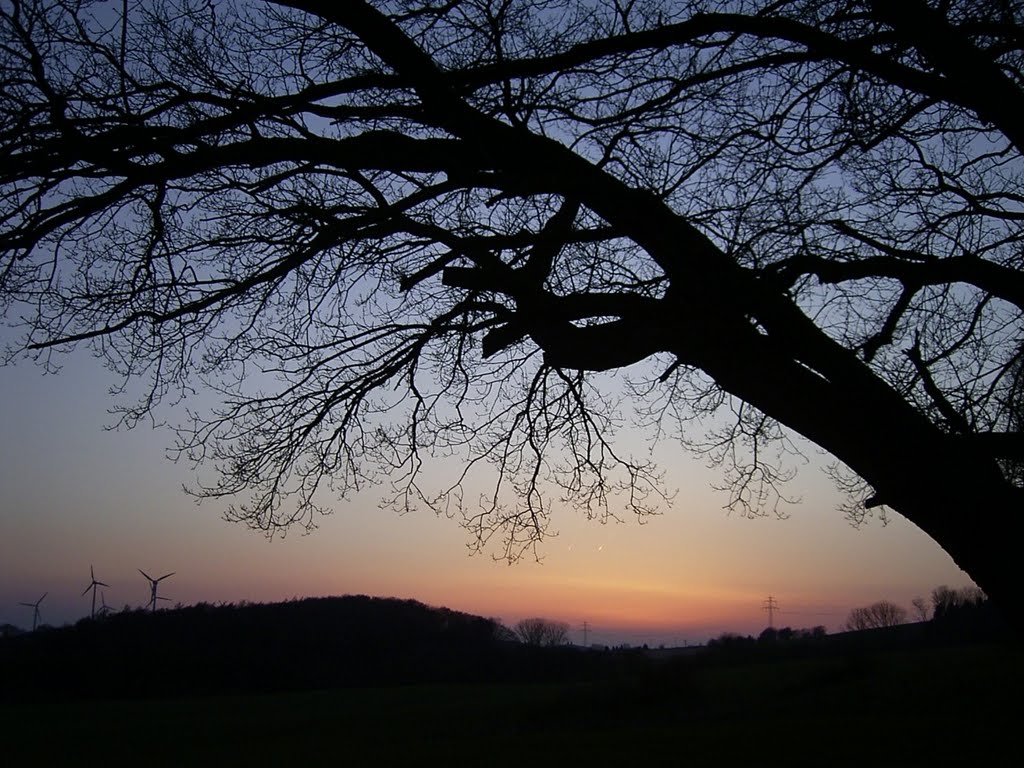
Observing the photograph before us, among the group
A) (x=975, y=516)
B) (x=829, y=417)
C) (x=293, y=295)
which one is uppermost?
(x=293, y=295)

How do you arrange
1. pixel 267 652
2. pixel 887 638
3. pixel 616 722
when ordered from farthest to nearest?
1. pixel 267 652
2. pixel 887 638
3. pixel 616 722

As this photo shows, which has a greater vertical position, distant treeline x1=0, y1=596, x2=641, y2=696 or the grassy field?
distant treeline x1=0, y1=596, x2=641, y2=696

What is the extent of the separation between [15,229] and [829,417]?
205 inches

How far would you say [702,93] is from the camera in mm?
6734

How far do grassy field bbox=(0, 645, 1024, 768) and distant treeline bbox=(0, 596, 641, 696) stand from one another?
15.2 feet

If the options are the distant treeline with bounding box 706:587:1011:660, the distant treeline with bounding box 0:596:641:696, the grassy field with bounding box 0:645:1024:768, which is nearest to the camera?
the grassy field with bounding box 0:645:1024:768

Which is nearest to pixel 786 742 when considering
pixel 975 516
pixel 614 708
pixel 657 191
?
pixel 975 516

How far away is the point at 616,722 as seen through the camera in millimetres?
20547

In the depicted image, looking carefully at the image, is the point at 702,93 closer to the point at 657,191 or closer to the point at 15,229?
the point at 657,191

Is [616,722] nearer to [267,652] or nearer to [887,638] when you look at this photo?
[887,638]

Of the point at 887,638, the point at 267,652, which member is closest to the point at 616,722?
the point at 887,638

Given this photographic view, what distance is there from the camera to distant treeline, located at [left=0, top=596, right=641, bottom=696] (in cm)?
3978

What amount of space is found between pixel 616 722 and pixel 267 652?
27.2m

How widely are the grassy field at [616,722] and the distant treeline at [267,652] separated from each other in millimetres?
4639
